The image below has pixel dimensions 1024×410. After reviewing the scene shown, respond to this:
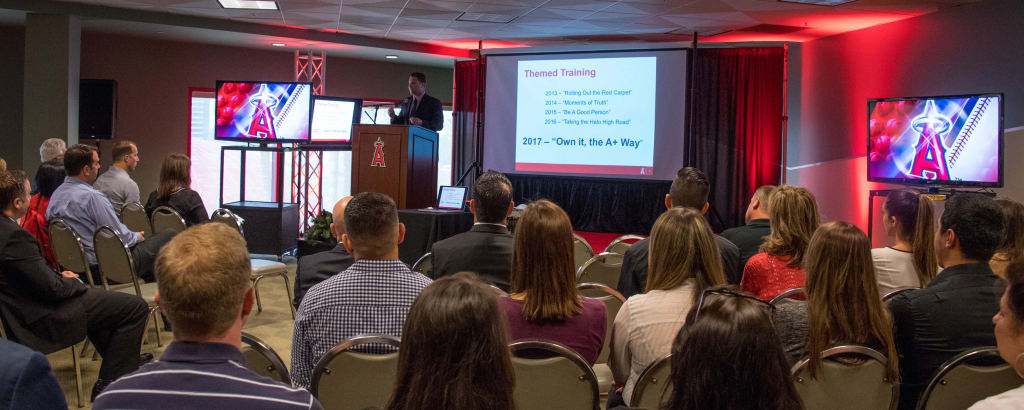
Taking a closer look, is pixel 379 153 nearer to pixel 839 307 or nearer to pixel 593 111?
pixel 593 111

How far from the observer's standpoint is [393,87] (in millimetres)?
12000

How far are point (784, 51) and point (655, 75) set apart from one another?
1.88 metres

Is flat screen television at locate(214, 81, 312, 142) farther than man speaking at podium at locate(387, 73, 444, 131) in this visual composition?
Yes

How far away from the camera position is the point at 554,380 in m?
2.04

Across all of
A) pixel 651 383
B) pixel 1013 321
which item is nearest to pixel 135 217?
pixel 651 383

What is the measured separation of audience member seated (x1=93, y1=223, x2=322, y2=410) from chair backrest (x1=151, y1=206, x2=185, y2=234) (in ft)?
12.8

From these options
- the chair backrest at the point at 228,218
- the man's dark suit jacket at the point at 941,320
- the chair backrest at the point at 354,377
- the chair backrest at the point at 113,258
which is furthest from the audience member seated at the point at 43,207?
the man's dark suit jacket at the point at 941,320

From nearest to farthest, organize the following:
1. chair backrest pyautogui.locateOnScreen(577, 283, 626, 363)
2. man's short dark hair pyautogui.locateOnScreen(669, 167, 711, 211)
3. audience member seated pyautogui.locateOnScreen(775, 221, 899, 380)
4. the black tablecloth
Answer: audience member seated pyautogui.locateOnScreen(775, 221, 899, 380) → chair backrest pyautogui.locateOnScreen(577, 283, 626, 363) → man's short dark hair pyautogui.locateOnScreen(669, 167, 711, 211) → the black tablecloth

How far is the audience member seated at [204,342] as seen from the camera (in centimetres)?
122

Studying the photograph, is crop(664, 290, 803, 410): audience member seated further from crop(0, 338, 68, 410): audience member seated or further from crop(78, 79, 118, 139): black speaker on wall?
crop(78, 79, 118, 139): black speaker on wall

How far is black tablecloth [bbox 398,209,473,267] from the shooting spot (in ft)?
19.5

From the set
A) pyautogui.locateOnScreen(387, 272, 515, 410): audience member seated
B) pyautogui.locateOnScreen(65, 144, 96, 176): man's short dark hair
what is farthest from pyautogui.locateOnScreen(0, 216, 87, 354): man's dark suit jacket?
pyautogui.locateOnScreen(387, 272, 515, 410): audience member seated

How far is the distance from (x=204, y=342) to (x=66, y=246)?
11.6ft

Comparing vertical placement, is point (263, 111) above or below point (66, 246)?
above
